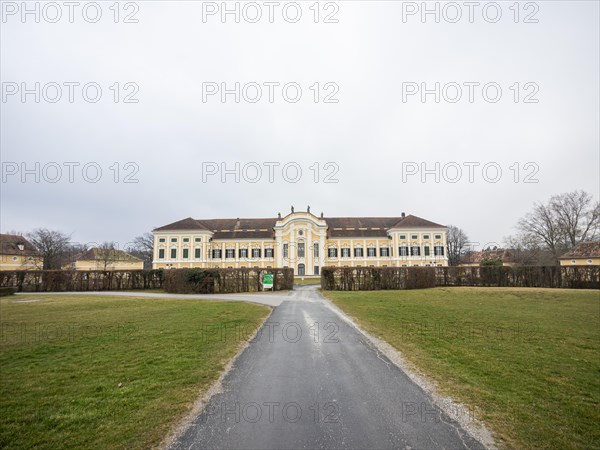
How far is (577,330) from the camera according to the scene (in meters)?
11.4

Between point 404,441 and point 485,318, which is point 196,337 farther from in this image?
point 485,318

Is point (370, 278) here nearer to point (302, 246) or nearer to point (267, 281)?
point (267, 281)

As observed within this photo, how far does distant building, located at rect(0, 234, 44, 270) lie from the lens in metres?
55.9

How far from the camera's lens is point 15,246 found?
192 ft

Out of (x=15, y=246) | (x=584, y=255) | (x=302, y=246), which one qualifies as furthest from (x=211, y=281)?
(x=15, y=246)

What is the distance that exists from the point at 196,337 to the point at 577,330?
13132 mm

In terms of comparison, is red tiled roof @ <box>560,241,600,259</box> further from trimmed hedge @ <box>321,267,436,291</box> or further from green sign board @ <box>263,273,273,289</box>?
green sign board @ <box>263,273,273,289</box>

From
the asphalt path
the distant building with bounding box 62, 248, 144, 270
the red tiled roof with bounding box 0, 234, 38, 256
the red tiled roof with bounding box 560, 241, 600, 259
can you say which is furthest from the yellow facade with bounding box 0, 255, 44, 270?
the red tiled roof with bounding box 560, 241, 600, 259

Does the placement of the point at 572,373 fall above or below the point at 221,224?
below

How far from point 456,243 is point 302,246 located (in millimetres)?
46338

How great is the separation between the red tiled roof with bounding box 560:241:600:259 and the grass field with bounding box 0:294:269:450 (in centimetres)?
5301

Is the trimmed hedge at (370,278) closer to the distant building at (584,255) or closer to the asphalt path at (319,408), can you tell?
the asphalt path at (319,408)

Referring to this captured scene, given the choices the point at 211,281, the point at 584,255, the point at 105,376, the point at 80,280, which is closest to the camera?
the point at 105,376

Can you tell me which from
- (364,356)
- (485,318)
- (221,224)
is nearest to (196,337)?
(364,356)
